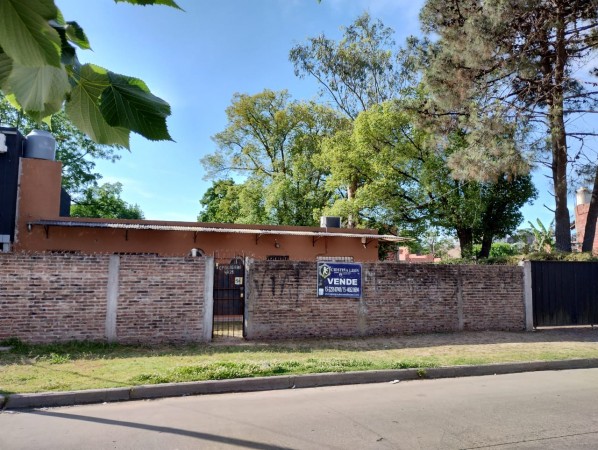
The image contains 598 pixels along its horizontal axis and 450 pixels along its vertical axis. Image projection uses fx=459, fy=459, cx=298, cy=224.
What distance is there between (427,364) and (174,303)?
18.9ft

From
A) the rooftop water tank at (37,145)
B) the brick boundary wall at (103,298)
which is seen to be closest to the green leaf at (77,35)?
the brick boundary wall at (103,298)

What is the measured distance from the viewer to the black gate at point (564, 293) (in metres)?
13.9

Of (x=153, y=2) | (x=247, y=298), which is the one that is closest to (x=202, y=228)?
(x=247, y=298)

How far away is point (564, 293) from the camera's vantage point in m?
14.1

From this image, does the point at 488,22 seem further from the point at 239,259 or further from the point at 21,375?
the point at 21,375

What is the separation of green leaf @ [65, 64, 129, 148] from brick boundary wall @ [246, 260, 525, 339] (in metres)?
10.4

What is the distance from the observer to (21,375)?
299 inches

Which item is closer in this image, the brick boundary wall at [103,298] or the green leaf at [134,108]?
the green leaf at [134,108]

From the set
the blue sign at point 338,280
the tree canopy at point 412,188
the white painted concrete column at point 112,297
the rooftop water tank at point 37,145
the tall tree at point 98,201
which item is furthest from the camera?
the tall tree at point 98,201

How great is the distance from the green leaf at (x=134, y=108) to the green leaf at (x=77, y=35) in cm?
8

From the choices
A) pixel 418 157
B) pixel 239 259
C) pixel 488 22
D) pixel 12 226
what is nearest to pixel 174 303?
pixel 239 259

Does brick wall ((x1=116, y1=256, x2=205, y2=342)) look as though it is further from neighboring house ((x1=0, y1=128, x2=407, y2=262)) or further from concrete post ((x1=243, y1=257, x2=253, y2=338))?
neighboring house ((x1=0, y1=128, x2=407, y2=262))

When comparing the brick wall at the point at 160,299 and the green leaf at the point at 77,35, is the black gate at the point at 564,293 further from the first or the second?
the green leaf at the point at 77,35

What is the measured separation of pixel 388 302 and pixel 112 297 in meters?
A: 7.00
